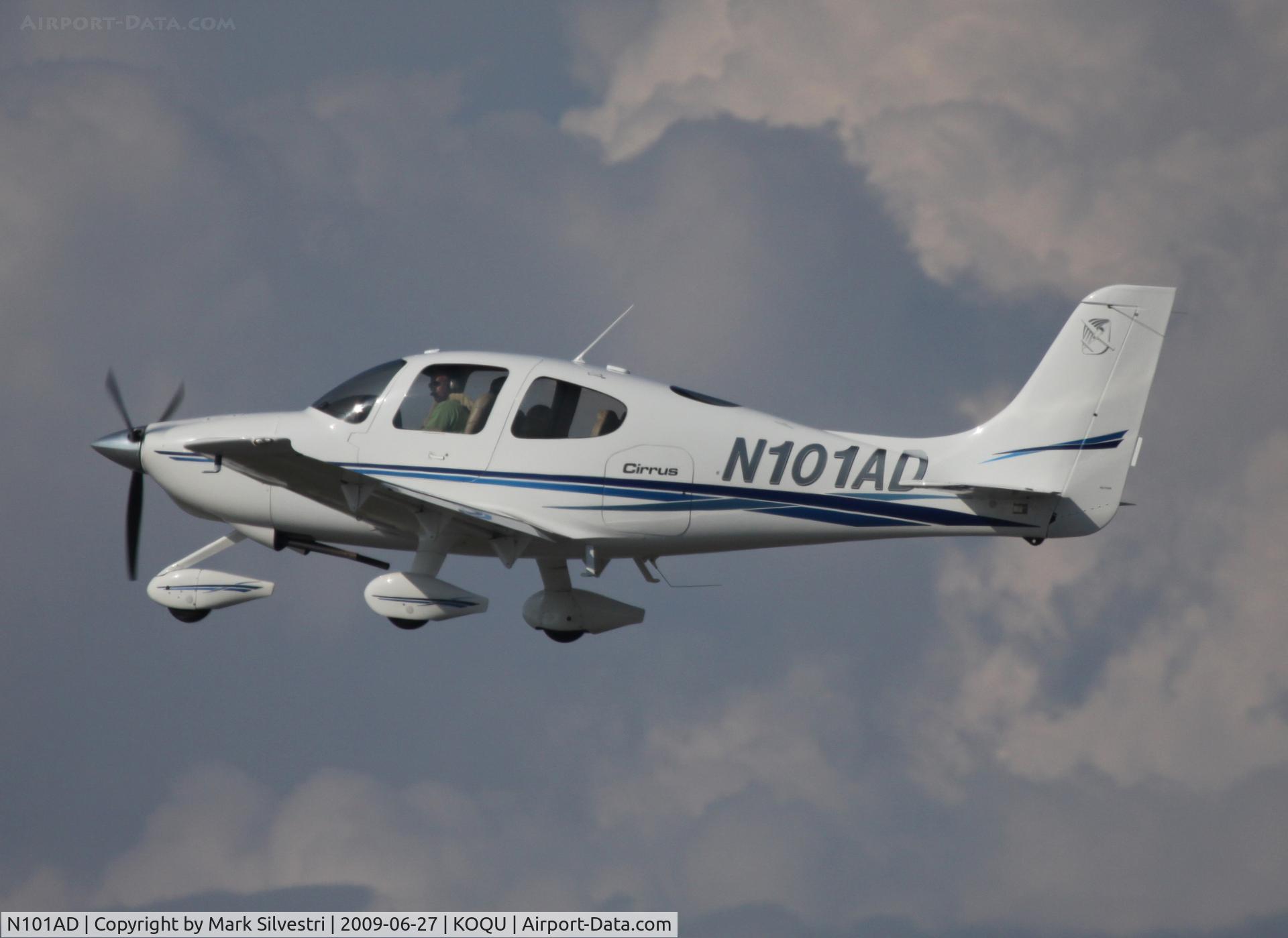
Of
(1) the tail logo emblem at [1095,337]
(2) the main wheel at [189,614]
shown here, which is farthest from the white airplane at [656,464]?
(2) the main wheel at [189,614]

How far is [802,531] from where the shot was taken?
62.8ft

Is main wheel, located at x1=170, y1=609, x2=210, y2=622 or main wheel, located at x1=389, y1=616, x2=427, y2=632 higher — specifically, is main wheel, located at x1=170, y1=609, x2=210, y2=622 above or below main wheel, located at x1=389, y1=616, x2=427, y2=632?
above

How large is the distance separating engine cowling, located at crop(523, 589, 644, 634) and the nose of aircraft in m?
4.48

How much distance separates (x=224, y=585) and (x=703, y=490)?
17.1ft

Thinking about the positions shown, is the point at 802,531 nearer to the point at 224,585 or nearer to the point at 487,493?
the point at 487,493

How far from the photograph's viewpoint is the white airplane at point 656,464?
61.4 feet

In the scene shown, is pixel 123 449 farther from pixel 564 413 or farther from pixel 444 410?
pixel 564 413

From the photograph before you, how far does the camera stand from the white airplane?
61.4ft

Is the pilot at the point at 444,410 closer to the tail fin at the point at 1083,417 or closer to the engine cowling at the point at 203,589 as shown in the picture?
the engine cowling at the point at 203,589

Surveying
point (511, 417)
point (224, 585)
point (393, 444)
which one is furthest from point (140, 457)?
point (511, 417)

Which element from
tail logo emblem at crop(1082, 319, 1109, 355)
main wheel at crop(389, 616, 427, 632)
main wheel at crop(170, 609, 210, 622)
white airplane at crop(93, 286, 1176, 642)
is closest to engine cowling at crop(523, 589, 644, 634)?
white airplane at crop(93, 286, 1176, 642)

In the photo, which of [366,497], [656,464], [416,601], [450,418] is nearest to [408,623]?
[416,601]

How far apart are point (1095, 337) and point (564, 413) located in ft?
17.1

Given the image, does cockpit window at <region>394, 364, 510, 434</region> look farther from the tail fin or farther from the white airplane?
the tail fin
